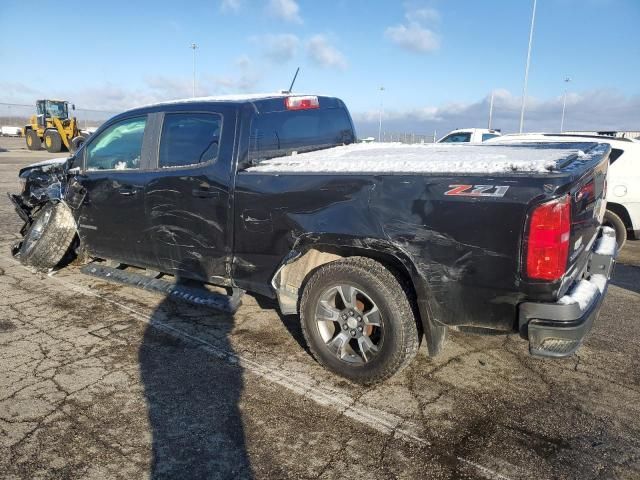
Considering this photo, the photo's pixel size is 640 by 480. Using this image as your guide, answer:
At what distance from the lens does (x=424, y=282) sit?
2.79m

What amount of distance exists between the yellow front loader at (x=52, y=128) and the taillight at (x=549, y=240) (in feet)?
93.9

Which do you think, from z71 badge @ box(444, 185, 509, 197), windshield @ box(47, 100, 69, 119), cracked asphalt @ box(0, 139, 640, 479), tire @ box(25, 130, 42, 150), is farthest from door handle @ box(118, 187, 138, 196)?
tire @ box(25, 130, 42, 150)

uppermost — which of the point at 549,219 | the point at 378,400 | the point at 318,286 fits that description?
the point at 549,219

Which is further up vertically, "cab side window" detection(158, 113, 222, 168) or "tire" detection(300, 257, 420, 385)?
"cab side window" detection(158, 113, 222, 168)

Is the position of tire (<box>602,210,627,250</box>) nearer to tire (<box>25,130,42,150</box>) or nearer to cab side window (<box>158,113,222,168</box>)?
cab side window (<box>158,113,222,168</box>)

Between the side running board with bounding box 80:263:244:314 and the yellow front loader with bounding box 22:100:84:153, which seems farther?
the yellow front loader with bounding box 22:100:84:153

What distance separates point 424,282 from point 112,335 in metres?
2.61

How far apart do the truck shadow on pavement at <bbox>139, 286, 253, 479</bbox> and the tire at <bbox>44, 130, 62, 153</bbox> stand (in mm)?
26510

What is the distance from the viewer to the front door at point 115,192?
4.35 meters

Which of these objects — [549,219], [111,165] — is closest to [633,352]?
[549,219]

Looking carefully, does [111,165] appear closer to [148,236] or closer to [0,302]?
[148,236]

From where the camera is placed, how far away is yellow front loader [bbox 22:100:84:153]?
26.7 metres

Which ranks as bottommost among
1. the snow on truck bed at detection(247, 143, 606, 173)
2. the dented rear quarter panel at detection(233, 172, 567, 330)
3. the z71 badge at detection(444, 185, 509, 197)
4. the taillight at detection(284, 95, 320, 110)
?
the dented rear quarter panel at detection(233, 172, 567, 330)

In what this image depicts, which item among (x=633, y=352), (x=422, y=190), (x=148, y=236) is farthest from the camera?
(x=148, y=236)
